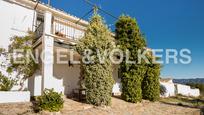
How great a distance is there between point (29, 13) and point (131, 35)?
7322 millimetres

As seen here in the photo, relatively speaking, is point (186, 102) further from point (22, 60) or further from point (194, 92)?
point (194, 92)

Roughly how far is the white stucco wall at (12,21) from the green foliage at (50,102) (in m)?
3.72

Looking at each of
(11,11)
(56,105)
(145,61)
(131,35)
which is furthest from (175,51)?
(11,11)

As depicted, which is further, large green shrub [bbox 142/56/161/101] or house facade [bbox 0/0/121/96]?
large green shrub [bbox 142/56/161/101]

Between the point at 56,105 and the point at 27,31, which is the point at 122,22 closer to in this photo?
the point at 27,31

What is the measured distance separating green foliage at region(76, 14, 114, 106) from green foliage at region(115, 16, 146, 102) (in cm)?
255

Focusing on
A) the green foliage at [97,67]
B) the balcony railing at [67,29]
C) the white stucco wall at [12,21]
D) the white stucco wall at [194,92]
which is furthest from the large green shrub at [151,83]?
the white stucco wall at [194,92]

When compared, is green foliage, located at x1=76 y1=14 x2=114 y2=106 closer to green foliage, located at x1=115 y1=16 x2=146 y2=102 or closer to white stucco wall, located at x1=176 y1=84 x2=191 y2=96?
green foliage, located at x1=115 y1=16 x2=146 y2=102

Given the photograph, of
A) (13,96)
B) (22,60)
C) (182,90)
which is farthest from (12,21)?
(182,90)

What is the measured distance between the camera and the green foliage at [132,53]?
1471 cm

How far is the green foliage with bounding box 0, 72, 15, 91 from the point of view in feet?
37.1

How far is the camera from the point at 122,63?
608 inches

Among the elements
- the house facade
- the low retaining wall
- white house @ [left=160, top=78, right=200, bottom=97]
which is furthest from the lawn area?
the low retaining wall

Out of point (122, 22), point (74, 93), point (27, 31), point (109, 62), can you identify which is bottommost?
point (74, 93)
